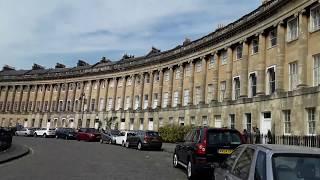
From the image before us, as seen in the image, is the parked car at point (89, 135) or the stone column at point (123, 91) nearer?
the parked car at point (89, 135)

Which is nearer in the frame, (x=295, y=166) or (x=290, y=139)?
(x=295, y=166)

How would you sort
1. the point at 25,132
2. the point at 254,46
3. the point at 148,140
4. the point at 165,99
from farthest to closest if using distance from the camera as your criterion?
1. the point at 25,132
2. the point at 165,99
3. the point at 254,46
4. the point at 148,140

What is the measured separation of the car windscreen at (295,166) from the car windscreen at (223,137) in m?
8.49

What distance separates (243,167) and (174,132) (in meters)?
39.4

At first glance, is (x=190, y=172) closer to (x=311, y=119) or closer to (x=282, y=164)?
(x=282, y=164)

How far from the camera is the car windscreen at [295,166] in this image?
545 cm

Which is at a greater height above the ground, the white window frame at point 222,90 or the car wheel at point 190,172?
the white window frame at point 222,90

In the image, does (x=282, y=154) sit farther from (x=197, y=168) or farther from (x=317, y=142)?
(x=317, y=142)

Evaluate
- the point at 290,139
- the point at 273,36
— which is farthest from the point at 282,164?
the point at 273,36

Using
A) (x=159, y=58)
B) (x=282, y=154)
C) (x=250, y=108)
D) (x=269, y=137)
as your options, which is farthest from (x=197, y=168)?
(x=159, y=58)

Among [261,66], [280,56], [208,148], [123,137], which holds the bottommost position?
[208,148]

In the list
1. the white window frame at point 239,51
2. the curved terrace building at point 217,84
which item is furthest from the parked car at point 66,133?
the white window frame at point 239,51

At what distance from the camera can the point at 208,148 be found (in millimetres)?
14008

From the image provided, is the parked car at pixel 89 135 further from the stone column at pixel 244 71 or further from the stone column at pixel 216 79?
the stone column at pixel 244 71
